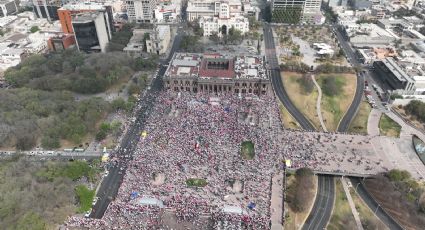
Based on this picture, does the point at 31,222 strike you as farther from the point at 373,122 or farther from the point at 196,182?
the point at 373,122

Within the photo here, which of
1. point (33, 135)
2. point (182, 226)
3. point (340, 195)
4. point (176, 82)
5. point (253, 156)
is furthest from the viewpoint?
point (176, 82)

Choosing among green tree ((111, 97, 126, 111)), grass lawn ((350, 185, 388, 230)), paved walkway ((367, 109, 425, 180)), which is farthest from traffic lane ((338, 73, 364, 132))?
green tree ((111, 97, 126, 111))

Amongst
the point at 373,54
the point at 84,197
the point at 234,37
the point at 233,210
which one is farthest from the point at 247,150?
the point at 373,54

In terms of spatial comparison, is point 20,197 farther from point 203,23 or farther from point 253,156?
point 203,23

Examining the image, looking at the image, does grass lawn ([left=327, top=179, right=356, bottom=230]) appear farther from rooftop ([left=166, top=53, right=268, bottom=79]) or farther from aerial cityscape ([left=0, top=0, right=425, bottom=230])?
rooftop ([left=166, top=53, right=268, bottom=79])

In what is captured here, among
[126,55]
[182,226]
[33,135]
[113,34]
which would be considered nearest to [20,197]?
[33,135]

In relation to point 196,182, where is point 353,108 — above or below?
below
